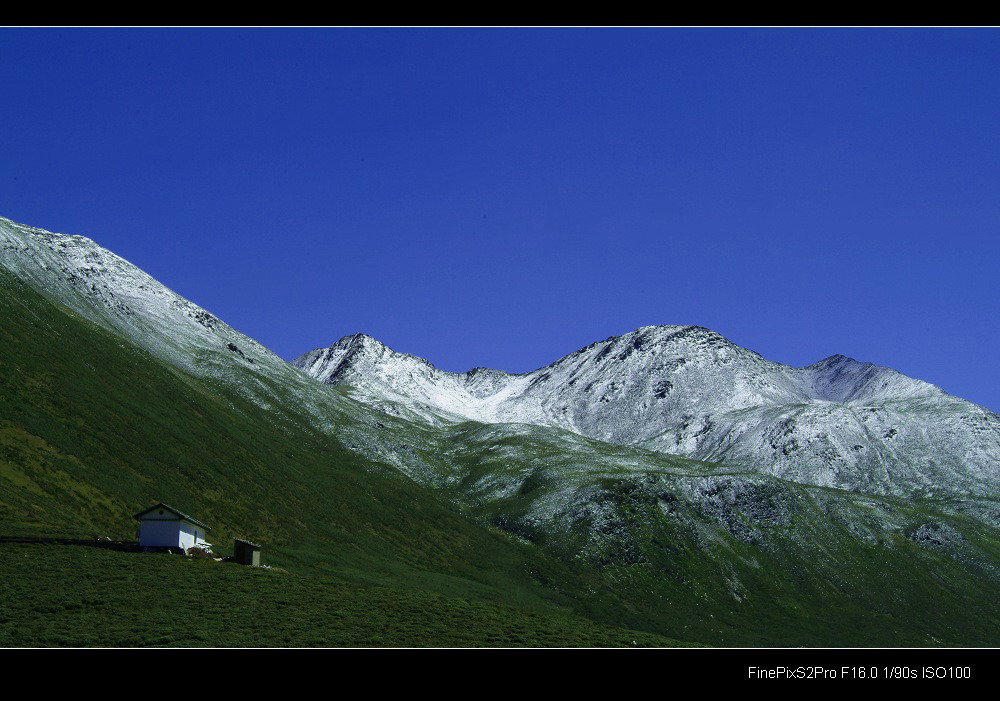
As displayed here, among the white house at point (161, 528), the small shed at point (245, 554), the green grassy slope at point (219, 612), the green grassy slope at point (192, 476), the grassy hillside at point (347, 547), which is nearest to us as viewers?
the green grassy slope at point (219, 612)

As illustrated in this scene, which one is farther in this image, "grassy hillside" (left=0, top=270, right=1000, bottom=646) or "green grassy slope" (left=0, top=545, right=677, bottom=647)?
"grassy hillside" (left=0, top=270, right=1000, bottom=646)

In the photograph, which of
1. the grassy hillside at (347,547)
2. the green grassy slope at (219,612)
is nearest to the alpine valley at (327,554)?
the green grassy slope at (219,612)

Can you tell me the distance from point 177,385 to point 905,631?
13606cm

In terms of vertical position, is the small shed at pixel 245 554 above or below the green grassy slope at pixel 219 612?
above

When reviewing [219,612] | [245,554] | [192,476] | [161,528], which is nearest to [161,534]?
[161,528]

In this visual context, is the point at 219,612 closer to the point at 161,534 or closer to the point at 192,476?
the point at 161,534

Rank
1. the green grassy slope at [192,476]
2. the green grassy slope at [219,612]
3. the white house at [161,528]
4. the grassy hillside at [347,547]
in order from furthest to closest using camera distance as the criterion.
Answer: the green grassy slope at [192,476] → the white house at [161,528] → the grassy hillside at [347,547] → the green grassy slope at [219,612]

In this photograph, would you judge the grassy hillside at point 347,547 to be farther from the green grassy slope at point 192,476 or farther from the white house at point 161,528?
the white house at point 161,528

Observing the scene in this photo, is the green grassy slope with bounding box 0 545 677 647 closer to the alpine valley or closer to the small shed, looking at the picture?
the alpine valley

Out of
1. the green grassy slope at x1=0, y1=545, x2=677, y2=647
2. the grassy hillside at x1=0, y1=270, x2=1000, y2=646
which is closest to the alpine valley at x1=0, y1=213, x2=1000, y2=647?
the green grassy slope at x1=0, y1=545, x2=677, y2=647

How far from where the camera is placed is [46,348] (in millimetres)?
145125

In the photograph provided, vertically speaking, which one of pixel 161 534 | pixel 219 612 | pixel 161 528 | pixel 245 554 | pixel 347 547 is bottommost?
pixel 219 612
